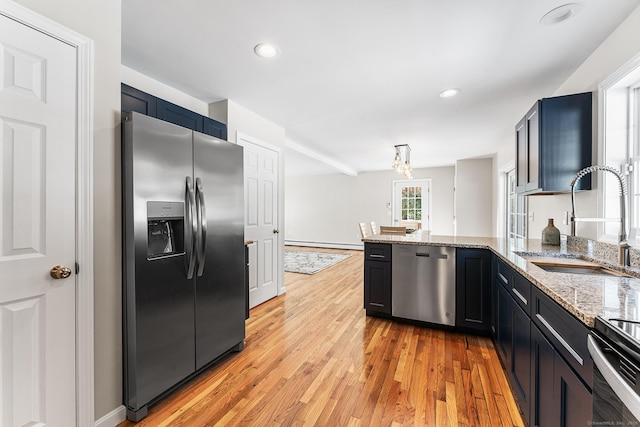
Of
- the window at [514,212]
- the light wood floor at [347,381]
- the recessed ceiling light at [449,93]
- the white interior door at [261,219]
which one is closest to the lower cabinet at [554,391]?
the light wood floor at [347,381]

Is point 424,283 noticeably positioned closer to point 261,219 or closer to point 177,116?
point 261,219

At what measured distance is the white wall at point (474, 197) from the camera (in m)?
5.87

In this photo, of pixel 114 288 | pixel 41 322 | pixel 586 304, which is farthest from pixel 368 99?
pixel 41 322

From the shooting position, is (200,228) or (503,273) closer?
(200,228)

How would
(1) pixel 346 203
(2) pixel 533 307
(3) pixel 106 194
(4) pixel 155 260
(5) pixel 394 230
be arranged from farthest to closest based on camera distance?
(1) pixel 346 203 → (5) pixel 394 230 → (4) pixel 155 260 → (3) pixel 106 194 → (2) pixel 533 307

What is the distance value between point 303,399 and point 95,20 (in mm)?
2504

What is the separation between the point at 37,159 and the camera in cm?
122

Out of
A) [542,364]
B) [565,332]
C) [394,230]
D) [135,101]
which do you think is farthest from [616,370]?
[394,230]

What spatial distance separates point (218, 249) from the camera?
2035mm

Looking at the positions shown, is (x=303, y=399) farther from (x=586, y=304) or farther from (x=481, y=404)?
(x=586, y=304)

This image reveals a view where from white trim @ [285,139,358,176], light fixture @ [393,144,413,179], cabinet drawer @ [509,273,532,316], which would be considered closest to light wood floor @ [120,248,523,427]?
cabinet drawer @ [509,273,532,316]

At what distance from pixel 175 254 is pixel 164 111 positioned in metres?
1.38

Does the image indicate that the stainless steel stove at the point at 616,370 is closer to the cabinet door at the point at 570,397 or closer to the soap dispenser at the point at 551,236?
the cabinet door at the point at 570,397

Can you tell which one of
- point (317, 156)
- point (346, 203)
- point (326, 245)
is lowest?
point (326, 245)
